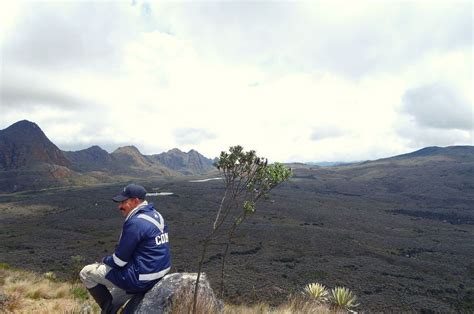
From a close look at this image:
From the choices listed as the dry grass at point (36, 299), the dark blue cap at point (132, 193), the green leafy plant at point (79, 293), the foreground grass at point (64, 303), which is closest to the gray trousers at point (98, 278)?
the foreground grass at point (64, 303)

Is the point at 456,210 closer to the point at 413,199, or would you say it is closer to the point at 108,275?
the point at 413,199

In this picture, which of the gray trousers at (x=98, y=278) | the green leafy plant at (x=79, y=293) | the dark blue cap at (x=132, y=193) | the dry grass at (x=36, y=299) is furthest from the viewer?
the green leafy plant at (x=79, y=293)

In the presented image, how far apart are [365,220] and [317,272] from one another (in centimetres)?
3721

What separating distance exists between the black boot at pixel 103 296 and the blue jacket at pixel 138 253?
0.35m

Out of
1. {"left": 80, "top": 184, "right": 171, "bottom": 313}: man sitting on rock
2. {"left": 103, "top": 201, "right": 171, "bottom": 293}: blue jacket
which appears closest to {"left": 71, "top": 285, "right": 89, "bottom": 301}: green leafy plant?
{"left": 80, "top": 184, "right": 171, "bottom": 313}: man sitting on rock

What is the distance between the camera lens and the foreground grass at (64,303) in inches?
268

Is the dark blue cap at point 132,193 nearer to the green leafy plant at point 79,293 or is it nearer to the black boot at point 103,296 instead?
the black boot at point 103,296

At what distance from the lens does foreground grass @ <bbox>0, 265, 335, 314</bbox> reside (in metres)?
6.80

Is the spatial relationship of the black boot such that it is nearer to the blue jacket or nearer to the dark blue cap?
the blue jacket

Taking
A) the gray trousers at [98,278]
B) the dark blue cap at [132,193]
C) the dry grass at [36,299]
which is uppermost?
the dark blue cap at [132,193]

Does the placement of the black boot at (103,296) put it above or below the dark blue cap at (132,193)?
below

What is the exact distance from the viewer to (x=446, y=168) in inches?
5906

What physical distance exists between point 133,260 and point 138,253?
0.39 feet

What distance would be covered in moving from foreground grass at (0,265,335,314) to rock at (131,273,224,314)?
0.06ft
